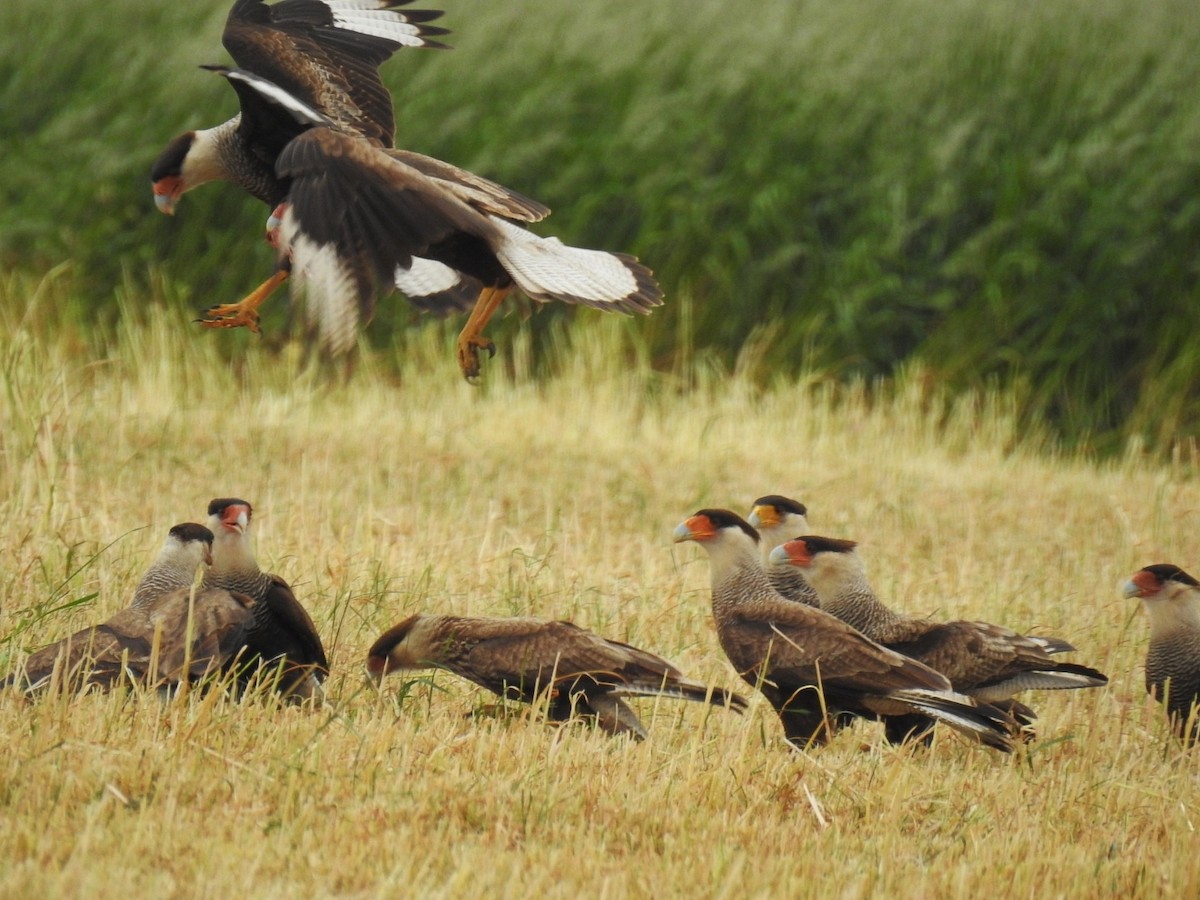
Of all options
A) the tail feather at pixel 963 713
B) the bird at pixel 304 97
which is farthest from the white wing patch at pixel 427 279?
the tail feather at pixel 963 713

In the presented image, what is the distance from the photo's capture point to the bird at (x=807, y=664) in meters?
4.09

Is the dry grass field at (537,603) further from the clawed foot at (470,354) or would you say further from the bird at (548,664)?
the clawed foot at (470,354)

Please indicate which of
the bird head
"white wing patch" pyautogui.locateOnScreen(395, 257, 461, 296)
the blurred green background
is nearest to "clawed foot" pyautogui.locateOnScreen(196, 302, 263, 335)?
the bird head

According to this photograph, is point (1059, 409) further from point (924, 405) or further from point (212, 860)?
point (212, 860)

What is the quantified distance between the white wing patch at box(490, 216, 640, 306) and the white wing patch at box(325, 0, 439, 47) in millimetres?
1333

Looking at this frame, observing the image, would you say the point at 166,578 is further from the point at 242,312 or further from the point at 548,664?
the point at 548,664

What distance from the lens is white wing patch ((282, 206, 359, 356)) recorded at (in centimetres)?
408

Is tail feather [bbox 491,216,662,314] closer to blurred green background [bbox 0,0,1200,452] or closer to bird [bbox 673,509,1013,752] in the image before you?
bird [bbox 673,509,1013,752]

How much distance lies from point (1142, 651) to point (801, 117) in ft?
18.3

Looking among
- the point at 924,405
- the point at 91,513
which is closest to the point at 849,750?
the point at 91,513

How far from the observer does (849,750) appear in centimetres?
430

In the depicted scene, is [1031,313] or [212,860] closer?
[212,860]

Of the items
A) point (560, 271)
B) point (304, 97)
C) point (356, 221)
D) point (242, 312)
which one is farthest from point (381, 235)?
point (304, 97)

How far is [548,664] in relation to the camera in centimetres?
414
